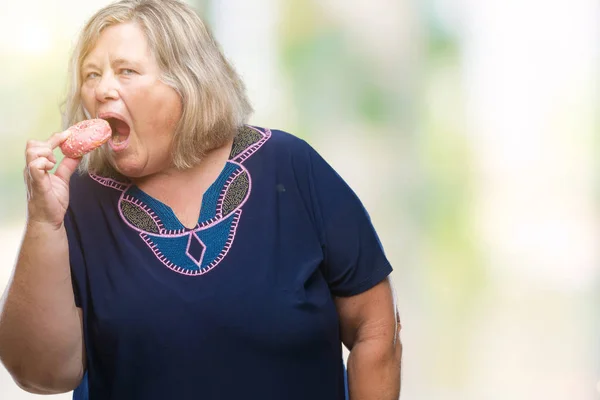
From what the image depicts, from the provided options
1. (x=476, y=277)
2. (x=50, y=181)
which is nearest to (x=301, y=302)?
(x=50, y=181)

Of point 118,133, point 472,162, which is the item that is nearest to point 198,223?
point 118,133

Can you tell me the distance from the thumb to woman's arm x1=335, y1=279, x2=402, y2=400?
49 cm

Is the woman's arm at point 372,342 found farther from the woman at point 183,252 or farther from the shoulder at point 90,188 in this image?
the shoulder at point 90,188

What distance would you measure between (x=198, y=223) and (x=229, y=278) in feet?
0.37

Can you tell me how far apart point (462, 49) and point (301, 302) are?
221cm

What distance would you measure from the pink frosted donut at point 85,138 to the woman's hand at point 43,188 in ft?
0.08

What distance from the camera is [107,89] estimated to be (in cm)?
152

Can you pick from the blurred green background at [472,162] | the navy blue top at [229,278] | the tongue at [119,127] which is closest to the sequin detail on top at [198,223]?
the navy blue top at [229,278]

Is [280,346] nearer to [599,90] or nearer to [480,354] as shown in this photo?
[480,354]

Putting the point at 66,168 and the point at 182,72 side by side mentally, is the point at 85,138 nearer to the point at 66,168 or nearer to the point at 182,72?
the point at 66,168

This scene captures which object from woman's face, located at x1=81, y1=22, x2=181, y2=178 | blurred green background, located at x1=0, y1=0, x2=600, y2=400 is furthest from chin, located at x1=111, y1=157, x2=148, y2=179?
blurred green background, located at x1=0, y1=0, x2=600, y2=400

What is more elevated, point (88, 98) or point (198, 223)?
point (88, 98)

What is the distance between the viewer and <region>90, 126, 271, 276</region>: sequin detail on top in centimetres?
155

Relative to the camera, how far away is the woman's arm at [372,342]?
1650mm
